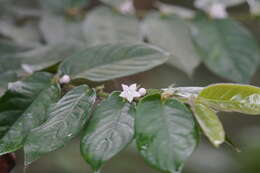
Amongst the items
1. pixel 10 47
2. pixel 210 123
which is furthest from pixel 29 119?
pixel 10 47

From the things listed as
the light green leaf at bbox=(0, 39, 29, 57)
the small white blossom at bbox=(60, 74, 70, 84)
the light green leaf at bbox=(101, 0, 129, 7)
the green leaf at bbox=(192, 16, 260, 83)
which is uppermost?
the light green leaf at bbox=(101, 0, 129, 7)

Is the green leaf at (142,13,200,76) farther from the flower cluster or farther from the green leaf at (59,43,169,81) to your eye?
the flower cluster

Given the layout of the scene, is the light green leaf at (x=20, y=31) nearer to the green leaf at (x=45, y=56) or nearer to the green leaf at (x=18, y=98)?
the green leaf at (x=45, y=56)

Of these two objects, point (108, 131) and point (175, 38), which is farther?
point (175, 38)

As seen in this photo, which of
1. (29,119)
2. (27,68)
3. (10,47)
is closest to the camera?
(29,119)

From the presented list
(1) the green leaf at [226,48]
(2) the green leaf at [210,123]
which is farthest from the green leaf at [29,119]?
(1) the green leaf at [226,48]

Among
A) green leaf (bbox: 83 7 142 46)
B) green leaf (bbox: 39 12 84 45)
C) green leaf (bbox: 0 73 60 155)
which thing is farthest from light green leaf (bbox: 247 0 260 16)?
green leaf (bbox: 0 73 60 155)

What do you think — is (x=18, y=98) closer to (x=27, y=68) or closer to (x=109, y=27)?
(x=27, y=68)
